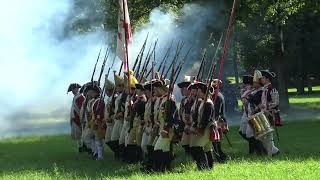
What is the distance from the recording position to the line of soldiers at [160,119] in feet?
34.4

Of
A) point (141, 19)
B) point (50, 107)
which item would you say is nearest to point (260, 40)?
point (141, 19)

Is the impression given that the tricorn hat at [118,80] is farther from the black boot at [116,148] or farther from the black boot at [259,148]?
the black boot at [259,148]

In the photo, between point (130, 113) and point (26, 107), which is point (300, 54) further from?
point (130, 113)

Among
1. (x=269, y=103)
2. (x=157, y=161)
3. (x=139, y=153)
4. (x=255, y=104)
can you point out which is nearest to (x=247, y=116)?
(x=255, y=104)

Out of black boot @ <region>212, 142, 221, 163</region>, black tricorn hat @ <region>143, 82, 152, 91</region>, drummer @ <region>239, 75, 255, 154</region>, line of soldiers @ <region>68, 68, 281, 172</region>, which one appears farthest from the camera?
drummer @ <region>239, 75, 255, 154</region>

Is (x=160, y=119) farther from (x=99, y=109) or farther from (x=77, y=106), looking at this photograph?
(x=77, y=106)

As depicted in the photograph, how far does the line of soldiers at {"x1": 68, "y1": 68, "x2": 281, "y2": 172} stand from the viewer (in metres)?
10.5

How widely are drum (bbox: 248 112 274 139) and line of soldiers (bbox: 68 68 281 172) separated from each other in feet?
0.21

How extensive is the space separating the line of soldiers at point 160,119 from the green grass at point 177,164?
1.13 feet

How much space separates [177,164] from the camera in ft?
38.3

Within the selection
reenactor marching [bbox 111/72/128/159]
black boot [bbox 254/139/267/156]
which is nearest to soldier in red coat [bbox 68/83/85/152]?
reenactor marching [bbox 111/72/128/159]

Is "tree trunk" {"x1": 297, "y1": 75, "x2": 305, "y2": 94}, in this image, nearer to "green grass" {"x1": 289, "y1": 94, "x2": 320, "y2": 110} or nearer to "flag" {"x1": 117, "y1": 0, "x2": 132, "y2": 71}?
"green grass" {"x1": 289, "y1": 94, "x2": 320, "y2": 110}

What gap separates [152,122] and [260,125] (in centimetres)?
238

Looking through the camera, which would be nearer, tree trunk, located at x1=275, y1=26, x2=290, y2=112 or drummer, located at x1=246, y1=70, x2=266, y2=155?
drummer, located at x1=246, y1=70, x2=266, y2=155
